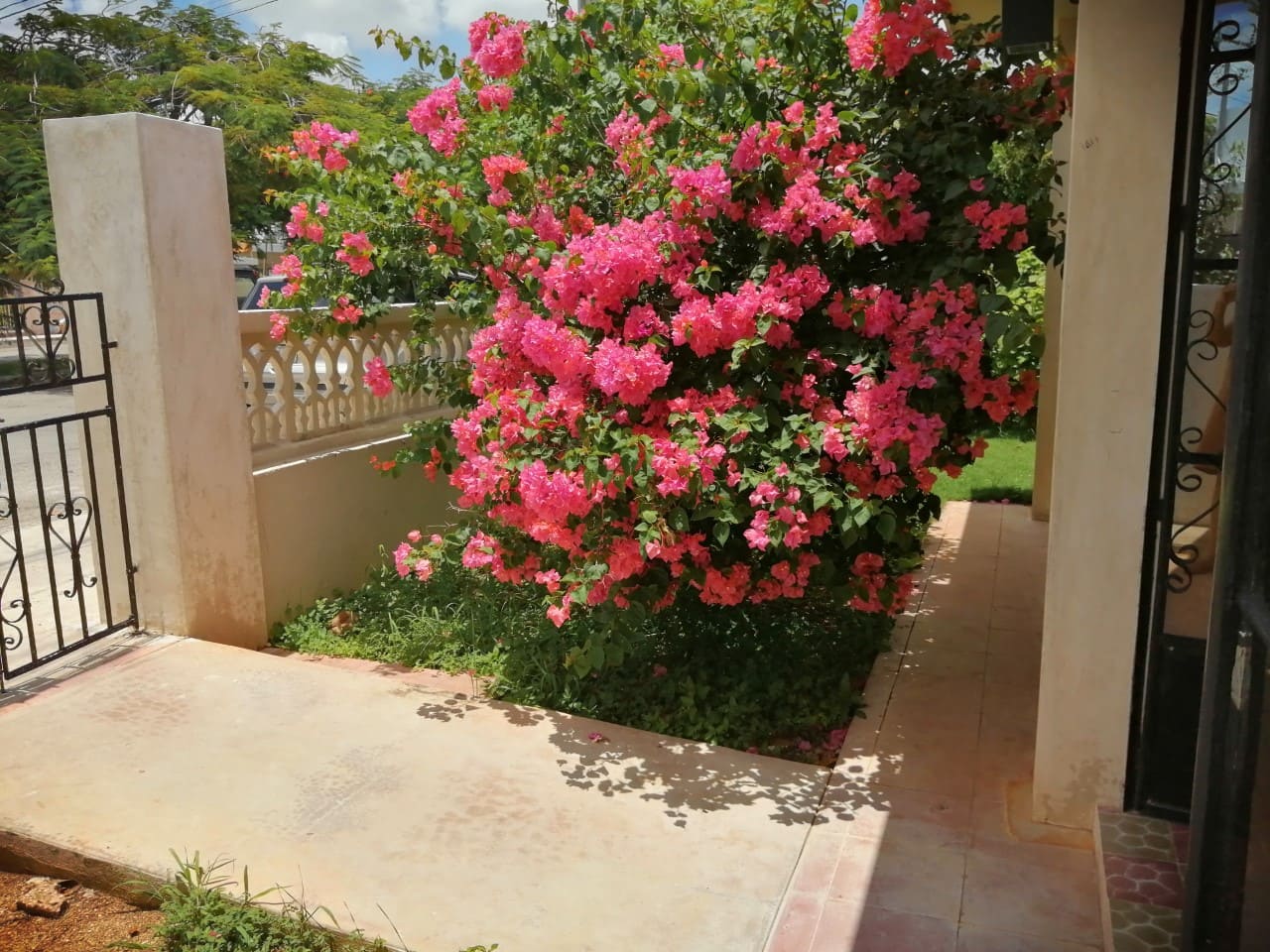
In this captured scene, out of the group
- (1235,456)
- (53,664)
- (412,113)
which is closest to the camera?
(1235,456)

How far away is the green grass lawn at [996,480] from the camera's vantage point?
840 centimetres

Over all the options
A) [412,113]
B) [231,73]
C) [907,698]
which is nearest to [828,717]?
[907,698]

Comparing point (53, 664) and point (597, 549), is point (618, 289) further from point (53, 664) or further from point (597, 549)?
point (53, 664)

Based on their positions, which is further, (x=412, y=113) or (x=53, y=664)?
(x=412, y=113)

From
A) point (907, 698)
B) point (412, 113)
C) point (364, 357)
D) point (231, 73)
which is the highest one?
point (231, 73)

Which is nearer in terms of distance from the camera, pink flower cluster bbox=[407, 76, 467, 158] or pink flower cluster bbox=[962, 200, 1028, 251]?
pink flower cluster bbox=[962, 200, 1028, 251]

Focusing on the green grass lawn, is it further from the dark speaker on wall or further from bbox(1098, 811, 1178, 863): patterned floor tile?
the dark speaker on wall

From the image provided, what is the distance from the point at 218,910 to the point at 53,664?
7.28ft

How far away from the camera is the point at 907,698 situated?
14.9 ft

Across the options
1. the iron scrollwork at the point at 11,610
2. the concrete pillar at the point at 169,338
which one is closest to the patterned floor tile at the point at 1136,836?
the iron scrollwork at the point at 11,610

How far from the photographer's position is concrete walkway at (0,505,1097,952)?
9.82 ft

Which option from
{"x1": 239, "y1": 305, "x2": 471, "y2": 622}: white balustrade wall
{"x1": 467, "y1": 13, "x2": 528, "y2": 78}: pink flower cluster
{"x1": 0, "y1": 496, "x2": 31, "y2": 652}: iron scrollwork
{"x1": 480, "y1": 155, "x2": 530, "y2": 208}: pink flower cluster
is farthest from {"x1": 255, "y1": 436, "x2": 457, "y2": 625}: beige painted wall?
{"x1": 467, "y1": 13, "x2": 528, "y2": 78}: pink flower cluster

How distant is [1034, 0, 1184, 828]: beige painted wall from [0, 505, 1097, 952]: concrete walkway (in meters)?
0.34

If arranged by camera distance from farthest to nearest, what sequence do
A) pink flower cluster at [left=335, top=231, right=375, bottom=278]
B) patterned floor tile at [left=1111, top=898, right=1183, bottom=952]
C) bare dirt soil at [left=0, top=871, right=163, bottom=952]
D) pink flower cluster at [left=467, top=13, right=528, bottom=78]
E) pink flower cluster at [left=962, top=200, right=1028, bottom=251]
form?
pink flower cluster at [left=335, top=231, right=375, bottom=278] < pink flower cluster at [left=467, top=13, right=528, bottom=78] < pink flower cluster at [left=962, top=200, right=1028, bottom=251] < bare dirt soil at [left=0, top=871, right=163, bottom=952] < patterned floor tile at [left=1111, top=898, right=1183, bottom=952]
